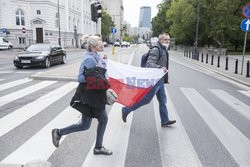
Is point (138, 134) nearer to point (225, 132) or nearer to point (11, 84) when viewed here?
point (225, 132)

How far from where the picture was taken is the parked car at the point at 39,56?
16.0 m

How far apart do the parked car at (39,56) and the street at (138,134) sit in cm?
772

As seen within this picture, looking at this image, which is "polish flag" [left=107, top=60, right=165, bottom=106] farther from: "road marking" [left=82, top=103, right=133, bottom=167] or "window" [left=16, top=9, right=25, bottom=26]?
"window" [left=16, top=9, right=25, bottom=26]

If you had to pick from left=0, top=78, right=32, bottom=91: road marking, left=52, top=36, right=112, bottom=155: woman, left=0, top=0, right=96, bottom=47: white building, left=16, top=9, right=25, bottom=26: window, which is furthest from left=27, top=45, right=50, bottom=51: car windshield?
left=16, top=9, right=25, bottom=26: window

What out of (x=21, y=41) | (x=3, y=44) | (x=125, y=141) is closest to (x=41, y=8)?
(x=21, y=41)

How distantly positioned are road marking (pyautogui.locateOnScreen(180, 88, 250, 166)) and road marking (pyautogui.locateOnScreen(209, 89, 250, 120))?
606 mm

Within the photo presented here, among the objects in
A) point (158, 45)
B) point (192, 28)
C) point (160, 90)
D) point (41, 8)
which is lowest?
point (160, 90)

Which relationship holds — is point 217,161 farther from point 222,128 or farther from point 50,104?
point 50,104

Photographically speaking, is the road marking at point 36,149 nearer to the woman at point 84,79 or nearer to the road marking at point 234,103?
the woman at point 84,79

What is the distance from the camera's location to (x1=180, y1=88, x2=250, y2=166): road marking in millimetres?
4332

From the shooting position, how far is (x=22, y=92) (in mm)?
9094

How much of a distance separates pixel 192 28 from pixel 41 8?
27804mm

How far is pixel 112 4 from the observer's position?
16988 centimetres

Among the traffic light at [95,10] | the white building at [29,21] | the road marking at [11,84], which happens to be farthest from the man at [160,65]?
the white building at [29,21]
